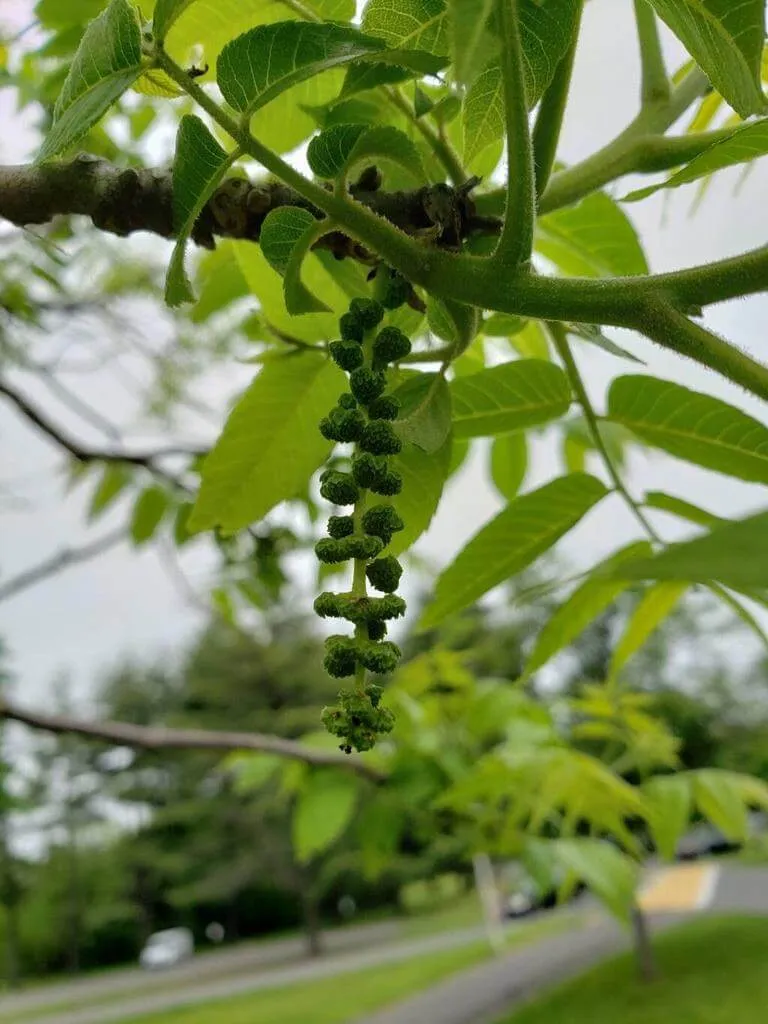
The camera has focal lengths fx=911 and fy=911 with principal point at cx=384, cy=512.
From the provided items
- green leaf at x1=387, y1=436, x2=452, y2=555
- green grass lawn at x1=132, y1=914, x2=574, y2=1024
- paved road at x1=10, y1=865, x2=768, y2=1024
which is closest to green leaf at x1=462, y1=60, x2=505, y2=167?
green leaf at x1=387, y1=436, x2=452, y2=555

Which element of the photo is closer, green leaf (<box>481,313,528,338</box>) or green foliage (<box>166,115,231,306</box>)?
green foliage (<box>166,115,231,306</box>)

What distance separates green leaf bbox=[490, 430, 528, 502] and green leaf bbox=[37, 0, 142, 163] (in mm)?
475

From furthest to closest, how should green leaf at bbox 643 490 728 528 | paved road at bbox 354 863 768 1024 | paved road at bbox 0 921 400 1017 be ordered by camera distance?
1. paved road at bbox 0 921 400 1017
2. paved road at bbox 354 863 768 1024
3. green leaf at bbox 643 490 728 528

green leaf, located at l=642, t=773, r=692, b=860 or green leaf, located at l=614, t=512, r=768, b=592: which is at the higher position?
green leaf, located at l=614, t=512, r=768, b=592

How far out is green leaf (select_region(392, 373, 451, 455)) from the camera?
0.29 metres

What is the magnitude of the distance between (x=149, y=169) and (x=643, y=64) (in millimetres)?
214

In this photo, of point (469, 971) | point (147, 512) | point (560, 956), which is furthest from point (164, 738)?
point (469, 971)

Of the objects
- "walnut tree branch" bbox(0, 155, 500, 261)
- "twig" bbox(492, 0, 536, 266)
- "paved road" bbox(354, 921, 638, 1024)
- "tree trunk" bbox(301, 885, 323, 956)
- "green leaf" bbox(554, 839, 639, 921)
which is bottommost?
"paved road" bbox(354, 921, 638, 1024)

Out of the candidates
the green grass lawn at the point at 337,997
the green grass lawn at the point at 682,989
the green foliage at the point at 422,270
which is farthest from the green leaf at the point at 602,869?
the green grass lawn at the point at 337,997

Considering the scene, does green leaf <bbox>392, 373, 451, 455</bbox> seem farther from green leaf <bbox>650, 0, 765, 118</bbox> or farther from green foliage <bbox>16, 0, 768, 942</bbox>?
green leaf <bbox>650, 0, 765, 118</bbox>

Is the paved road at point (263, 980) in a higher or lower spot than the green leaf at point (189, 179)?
lower

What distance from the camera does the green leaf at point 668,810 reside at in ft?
3.27

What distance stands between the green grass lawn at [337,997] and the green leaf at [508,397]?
25.8ft

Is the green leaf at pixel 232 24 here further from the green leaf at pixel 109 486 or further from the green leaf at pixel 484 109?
the green leaf at pixel 109 486
